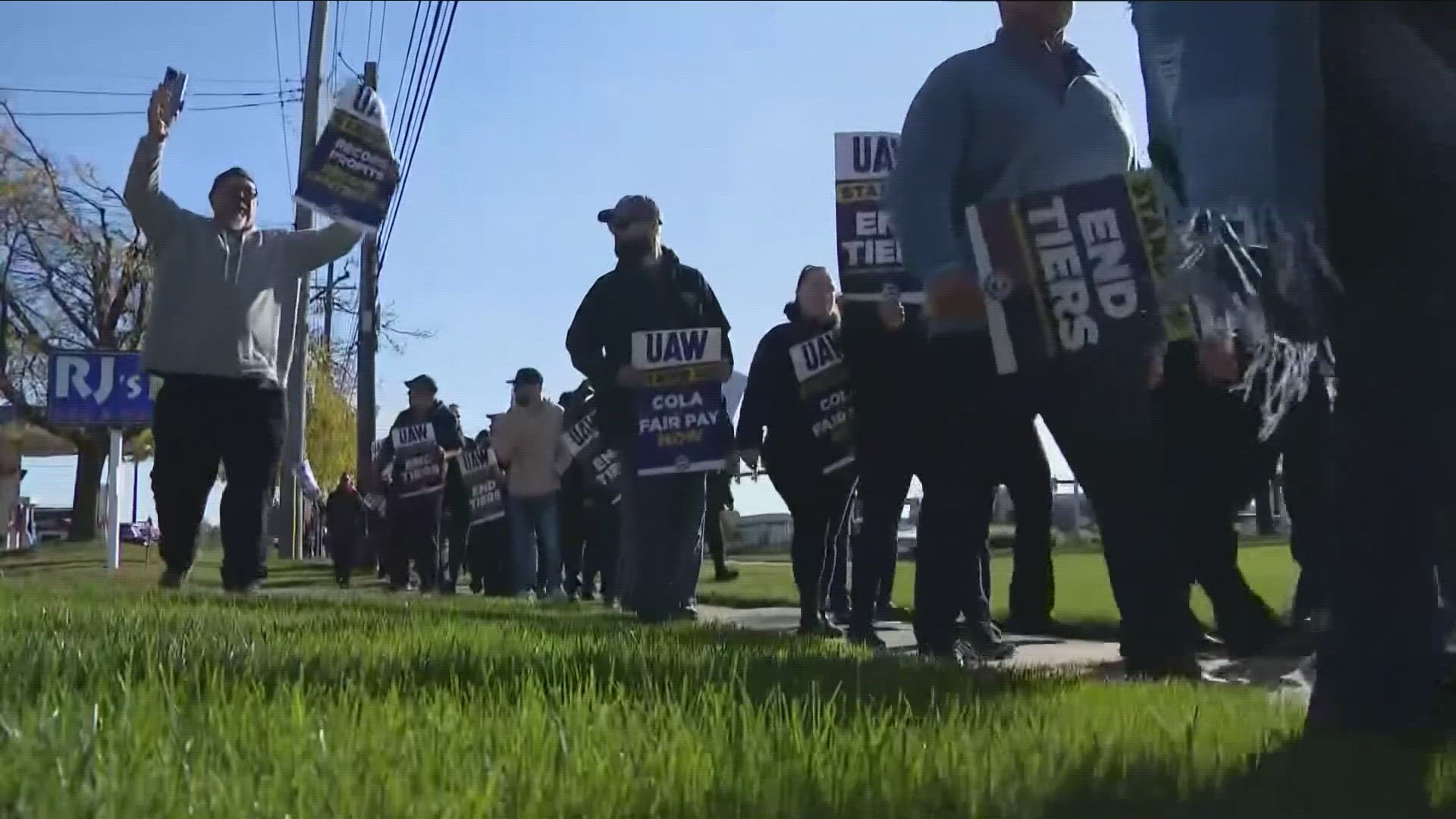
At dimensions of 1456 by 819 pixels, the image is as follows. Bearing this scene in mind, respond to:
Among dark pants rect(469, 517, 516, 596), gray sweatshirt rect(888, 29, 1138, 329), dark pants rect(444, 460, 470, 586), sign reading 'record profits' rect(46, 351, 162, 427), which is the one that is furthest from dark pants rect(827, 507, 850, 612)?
sign reading 'record profits' rect(46, 351, 162, 427)

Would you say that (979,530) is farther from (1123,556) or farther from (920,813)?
(920,813)

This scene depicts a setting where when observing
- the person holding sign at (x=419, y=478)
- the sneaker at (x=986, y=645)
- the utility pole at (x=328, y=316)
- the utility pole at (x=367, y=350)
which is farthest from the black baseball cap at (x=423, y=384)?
the utility pole at (x=328, y=316)

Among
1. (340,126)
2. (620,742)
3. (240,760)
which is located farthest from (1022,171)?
(340,126)

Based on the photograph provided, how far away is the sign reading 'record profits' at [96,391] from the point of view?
642 inches

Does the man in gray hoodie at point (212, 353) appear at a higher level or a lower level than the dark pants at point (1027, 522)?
higher

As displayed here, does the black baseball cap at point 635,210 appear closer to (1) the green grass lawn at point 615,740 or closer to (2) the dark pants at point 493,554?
(1) the green grass lawn at point 615,740

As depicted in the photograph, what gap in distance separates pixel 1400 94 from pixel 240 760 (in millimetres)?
2184

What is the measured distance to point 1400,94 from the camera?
9.37ft

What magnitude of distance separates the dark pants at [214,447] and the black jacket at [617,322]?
1314mm

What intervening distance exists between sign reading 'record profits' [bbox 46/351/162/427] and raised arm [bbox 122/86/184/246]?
9.65m

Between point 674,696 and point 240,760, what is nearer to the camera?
point 240,760

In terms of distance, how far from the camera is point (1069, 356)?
14.9ft

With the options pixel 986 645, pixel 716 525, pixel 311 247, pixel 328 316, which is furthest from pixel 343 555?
pixel 328 316

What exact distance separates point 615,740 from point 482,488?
39.3 ft
